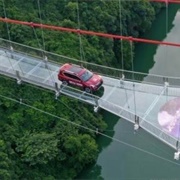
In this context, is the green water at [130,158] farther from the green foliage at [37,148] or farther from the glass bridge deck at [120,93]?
the glass bridge deck at [120,93]

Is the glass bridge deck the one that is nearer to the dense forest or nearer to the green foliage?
the dense forest

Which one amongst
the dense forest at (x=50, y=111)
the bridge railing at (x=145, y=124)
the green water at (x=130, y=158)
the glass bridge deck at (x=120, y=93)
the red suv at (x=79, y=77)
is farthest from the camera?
the green water at (x=130, y=158)

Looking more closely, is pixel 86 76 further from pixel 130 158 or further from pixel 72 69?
pixel 130 158

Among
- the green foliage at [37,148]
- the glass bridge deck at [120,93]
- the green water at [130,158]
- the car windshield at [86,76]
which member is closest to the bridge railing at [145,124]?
the glass bridge deck at [120,93]

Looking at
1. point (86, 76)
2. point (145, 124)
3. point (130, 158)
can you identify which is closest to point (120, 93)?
point (86, 76)

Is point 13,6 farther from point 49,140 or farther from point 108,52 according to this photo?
point 49,140
